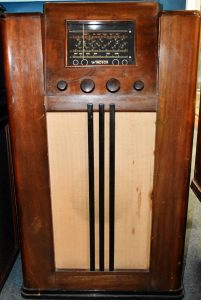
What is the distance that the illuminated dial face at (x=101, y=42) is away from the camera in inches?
42.5

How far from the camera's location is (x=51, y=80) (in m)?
1.11

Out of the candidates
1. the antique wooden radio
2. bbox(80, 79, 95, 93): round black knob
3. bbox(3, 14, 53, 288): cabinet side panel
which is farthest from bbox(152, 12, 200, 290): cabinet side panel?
bbox(3, 14, 53, 288): cabinet side panel

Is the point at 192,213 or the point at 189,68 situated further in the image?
the point at 192,213

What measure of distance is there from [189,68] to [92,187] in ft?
1.77

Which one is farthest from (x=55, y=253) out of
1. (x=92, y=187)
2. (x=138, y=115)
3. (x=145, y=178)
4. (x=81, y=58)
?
(x=81, y=58)

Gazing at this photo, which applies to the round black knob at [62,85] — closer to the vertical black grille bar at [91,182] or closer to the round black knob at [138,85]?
the vertical black grille bar at [91,182]

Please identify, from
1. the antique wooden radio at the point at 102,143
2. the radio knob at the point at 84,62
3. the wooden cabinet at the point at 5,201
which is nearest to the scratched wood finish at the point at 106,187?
the antique wooden radio at the point at 102,143

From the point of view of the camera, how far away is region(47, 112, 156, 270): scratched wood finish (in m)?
1.15

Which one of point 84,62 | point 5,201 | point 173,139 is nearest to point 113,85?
point 84,62

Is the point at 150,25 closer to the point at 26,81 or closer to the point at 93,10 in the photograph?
the point at 93,10

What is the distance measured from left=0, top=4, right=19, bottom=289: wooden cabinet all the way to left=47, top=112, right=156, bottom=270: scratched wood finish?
11.9 inches

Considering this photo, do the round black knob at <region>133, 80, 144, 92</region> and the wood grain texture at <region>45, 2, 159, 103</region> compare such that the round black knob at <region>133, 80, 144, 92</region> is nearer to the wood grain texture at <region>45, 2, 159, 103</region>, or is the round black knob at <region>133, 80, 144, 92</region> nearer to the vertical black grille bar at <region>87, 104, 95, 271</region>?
the wood grain texture at <region>45, 2, 159, 103</region>

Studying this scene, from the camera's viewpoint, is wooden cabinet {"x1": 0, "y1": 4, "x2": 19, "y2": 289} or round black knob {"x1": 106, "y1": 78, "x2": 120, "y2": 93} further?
wooden cabinet {"x1": 0, "y1": 4, "x2": 19, "y2": 289}

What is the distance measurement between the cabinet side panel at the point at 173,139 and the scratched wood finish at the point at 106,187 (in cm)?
4
